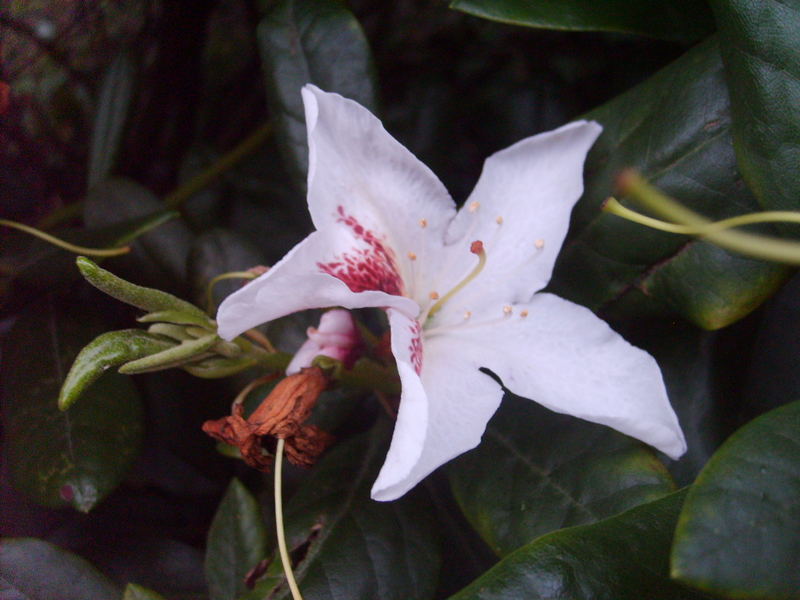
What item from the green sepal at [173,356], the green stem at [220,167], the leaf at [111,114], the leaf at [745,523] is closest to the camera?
the leaf at [745,523]

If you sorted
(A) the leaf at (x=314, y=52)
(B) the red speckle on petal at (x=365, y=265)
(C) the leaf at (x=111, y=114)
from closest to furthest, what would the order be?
(B) the red speckle on petal at (x=365, y=265)
(A) the leaf at (x=314, y=52)
(C) the leaf at (x=111, y=114)

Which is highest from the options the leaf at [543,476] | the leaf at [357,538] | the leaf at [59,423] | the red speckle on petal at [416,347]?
the red speckle on petal at [416,347]

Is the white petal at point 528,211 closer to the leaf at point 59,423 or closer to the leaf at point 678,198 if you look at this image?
the leaf at point 678,198

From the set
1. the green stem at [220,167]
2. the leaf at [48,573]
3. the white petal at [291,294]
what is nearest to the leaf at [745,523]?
the white petal at [291,294]

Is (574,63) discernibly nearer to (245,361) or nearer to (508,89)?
(508,89)

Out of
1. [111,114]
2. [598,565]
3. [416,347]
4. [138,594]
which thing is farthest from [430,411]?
[111,114]

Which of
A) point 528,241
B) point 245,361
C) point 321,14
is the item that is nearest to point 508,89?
point 321,14

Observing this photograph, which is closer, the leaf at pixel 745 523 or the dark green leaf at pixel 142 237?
→ the leaf at pixel 745 523
